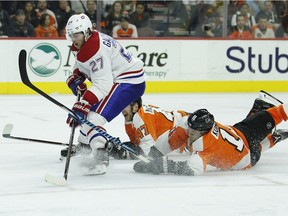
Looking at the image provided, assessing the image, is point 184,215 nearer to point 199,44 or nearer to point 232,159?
point 232,159

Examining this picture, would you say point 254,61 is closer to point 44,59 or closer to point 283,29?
point 283,29

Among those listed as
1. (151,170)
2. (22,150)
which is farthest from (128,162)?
(22,150)

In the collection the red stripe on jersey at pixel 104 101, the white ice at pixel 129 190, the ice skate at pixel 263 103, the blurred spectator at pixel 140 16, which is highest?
the blurred spectator at pixel 140 16

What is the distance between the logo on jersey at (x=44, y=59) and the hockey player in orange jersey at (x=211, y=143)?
5.39 meters

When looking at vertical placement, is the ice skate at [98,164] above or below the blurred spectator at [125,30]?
below

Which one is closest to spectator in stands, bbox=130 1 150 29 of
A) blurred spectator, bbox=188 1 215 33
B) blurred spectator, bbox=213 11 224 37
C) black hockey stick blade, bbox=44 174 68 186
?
blurred spectator, bbox=188 1 215 33

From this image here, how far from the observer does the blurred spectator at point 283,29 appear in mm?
11539

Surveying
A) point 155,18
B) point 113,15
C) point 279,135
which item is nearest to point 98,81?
point 279,135

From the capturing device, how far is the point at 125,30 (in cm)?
1080

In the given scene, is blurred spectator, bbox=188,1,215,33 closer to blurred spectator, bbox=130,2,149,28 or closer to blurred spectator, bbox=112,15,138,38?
blurred spectator, bbox=130,2,149,28

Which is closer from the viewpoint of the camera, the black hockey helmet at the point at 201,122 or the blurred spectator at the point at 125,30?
the black hockey helmet at the point at 201,122

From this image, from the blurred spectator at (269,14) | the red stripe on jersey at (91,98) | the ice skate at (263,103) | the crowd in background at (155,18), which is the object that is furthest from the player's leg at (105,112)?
the blurred spectator at (269,14)

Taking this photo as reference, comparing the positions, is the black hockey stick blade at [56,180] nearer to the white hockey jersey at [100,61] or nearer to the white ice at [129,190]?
the white ice at [129,190]

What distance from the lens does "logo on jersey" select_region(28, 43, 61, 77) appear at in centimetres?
1017
